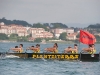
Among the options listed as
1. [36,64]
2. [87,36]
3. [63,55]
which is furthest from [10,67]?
[87,36]

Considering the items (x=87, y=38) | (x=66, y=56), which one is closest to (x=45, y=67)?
(x=66, y=56)

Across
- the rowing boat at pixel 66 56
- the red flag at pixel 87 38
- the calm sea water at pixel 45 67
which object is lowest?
the calm sea water at pixel 45 67

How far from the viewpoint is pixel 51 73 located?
38.0 m

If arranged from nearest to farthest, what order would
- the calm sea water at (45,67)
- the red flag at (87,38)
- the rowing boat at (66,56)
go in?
1. the calm sea water at (45,67)
2. the rowing boat at (66,56)
3. the red flag at (87,38)

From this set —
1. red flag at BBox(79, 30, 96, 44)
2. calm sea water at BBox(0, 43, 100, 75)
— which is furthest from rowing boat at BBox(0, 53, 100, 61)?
red flag at BBox(79, 30, 96, 44)

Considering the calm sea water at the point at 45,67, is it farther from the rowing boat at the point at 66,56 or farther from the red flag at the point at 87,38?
the red flag at the point at 87,38

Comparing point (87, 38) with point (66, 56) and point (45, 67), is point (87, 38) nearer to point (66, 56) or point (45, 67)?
point (66, 56)

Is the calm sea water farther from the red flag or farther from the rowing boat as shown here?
the red flag

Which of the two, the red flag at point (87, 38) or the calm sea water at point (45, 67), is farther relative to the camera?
the red flag at point (87, 38)

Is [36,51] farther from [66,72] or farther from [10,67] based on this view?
[66,72]

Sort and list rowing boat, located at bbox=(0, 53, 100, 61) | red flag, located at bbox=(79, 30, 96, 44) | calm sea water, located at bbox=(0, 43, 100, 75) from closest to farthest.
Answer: calm sea water, located at bbox=(0, 43, 100, 75)
rowing boat, located at bbox=(0, 53, 100, 61)
red flag, located at bbox=(79, 30, 96, 44)

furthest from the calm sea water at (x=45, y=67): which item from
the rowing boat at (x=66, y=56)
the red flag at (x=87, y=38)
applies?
the red flag at (x=87, y=38)

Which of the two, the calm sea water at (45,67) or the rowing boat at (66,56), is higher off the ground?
the rowing boat at (66,56)

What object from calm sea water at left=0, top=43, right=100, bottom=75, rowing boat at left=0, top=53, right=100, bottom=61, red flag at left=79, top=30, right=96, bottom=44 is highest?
red flag at left=79, top=30, right=96, bottom=44
